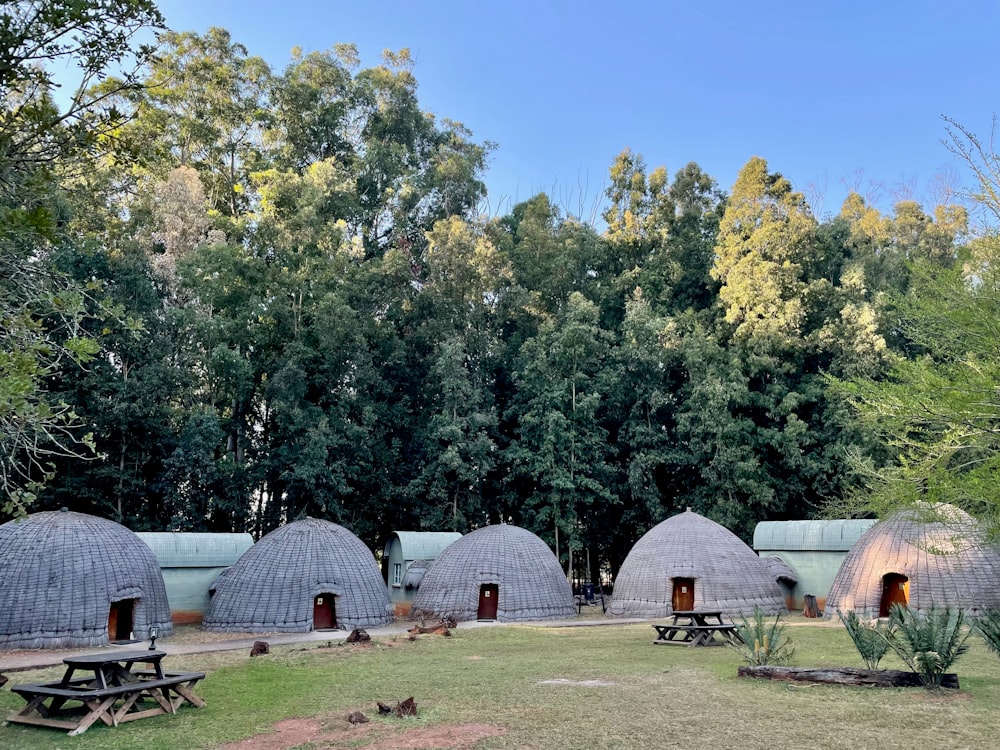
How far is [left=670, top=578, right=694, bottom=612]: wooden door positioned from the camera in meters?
27.4

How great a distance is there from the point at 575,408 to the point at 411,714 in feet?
88.1

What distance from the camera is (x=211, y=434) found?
32.2 meters

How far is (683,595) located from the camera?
2756 centimetres

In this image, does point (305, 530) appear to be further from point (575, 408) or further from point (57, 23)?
point (57, 23)

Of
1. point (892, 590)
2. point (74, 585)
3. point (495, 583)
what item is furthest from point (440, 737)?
point (892, 590)

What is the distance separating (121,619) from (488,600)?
10.9m

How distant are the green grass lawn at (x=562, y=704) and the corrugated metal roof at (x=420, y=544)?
1232cm

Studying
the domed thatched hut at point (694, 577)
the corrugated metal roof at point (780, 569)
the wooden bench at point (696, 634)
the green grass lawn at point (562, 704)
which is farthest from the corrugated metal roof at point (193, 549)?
the corrugated metal roof at point (780, 569)

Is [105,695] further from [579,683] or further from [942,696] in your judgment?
[942,696]

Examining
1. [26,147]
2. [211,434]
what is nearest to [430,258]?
[211,434]

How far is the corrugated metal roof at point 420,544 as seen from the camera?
30.9 metres

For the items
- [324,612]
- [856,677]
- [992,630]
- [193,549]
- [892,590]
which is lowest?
[324,612]

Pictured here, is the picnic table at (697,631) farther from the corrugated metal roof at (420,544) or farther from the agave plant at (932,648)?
the corrugated metal roof at (420,544)

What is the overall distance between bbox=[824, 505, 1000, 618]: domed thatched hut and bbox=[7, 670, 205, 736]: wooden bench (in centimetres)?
1968
